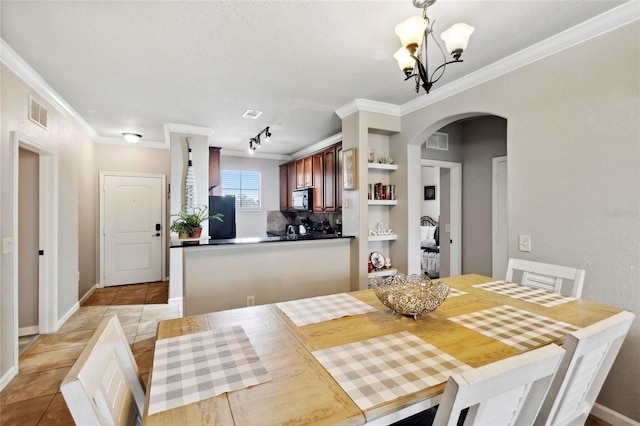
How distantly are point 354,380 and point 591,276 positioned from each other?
6.40ft

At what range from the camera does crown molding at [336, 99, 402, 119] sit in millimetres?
3236

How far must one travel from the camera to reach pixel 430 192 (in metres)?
6.87

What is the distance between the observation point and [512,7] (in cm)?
175

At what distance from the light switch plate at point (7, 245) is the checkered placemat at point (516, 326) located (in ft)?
10.1

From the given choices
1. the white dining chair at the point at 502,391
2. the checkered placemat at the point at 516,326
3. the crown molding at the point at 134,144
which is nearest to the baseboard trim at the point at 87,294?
the crown molding at the point at 134,144

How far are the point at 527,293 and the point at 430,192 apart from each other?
17.3ft

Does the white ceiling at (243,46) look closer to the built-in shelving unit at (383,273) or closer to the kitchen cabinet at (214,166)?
→ the kitchen cabinet at (214,166)

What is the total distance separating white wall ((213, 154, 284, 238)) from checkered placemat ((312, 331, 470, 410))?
5277mm

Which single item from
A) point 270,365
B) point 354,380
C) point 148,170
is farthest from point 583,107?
point 148,170

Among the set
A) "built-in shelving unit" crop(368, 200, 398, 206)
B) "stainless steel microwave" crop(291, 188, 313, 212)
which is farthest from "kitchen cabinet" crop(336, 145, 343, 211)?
"built-in shelving unit" crop(368, 200, 398, 206)

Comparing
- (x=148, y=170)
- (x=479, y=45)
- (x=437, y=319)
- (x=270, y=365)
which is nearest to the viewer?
(x=270, y=365)

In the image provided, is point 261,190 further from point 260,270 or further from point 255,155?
point 260,270

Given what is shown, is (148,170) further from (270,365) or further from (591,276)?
(591,276)

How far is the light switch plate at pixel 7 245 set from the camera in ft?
7.26
